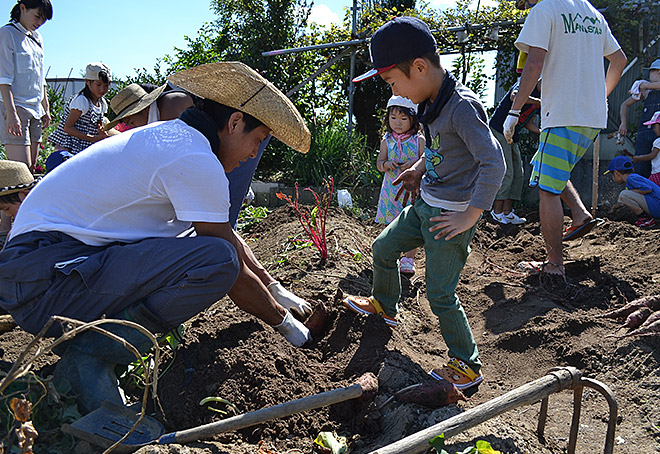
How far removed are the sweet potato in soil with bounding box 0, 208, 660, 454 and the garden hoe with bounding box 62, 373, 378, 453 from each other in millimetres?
82

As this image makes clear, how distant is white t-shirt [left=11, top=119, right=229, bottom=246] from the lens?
2.18m

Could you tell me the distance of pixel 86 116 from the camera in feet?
17.5

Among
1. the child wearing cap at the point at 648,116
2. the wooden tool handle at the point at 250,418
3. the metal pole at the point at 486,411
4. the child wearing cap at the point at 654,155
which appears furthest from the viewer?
the child wearing cap at the point at 648,116

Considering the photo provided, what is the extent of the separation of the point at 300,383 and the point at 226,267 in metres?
0.62

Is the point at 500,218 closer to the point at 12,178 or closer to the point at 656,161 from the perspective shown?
the point at 656,161

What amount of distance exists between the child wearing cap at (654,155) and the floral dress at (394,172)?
3543 millimetres

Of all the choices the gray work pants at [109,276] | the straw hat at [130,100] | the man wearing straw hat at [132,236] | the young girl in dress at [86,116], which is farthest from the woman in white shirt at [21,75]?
the gray work pants at [109,276]

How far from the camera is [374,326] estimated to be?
292 cm

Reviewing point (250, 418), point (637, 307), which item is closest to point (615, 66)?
point (637, 307)

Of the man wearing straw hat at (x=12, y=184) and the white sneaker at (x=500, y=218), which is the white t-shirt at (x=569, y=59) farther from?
the man wearing straw hat at (x=12, y=184)

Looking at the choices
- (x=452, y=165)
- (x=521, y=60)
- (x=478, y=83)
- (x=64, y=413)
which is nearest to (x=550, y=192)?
(x=521, y=60)

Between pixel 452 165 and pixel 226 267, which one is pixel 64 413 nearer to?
pixel 226 267

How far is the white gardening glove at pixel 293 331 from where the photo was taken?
2783 mm

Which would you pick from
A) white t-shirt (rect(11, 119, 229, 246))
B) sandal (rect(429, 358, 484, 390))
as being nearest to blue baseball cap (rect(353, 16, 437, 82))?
white t-shirt (rect(11, 119, 229, 246))
